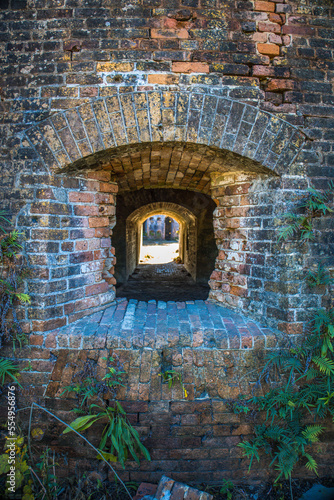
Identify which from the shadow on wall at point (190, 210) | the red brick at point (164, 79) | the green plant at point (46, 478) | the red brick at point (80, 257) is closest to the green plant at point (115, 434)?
the green plant at point (46, 478)

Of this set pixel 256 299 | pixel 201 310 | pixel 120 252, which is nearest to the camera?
pixel 256 299

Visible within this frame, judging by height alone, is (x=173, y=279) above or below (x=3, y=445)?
above

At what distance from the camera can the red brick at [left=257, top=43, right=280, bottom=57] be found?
7.02 ft

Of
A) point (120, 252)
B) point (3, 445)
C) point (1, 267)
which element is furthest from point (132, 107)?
point (120, 252)

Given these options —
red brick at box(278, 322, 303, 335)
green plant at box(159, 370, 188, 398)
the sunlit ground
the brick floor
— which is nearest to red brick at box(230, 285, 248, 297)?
the brick floor

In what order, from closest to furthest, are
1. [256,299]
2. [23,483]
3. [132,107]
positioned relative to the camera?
[23,483] < [132,107] < [256,299]

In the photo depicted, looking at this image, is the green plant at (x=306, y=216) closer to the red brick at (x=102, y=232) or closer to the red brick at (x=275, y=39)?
the red brick at (x=275, y=39)

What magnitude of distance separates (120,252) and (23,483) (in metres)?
4.98

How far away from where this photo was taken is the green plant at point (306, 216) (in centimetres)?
208

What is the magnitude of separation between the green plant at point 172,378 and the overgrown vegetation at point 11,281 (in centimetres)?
112

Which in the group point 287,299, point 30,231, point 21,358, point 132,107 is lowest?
point 21,358

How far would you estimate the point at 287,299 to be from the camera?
2.14m

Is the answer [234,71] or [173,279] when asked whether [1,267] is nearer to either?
[234,71]

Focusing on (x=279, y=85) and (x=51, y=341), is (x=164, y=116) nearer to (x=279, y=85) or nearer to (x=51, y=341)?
(x=279, y=85)
